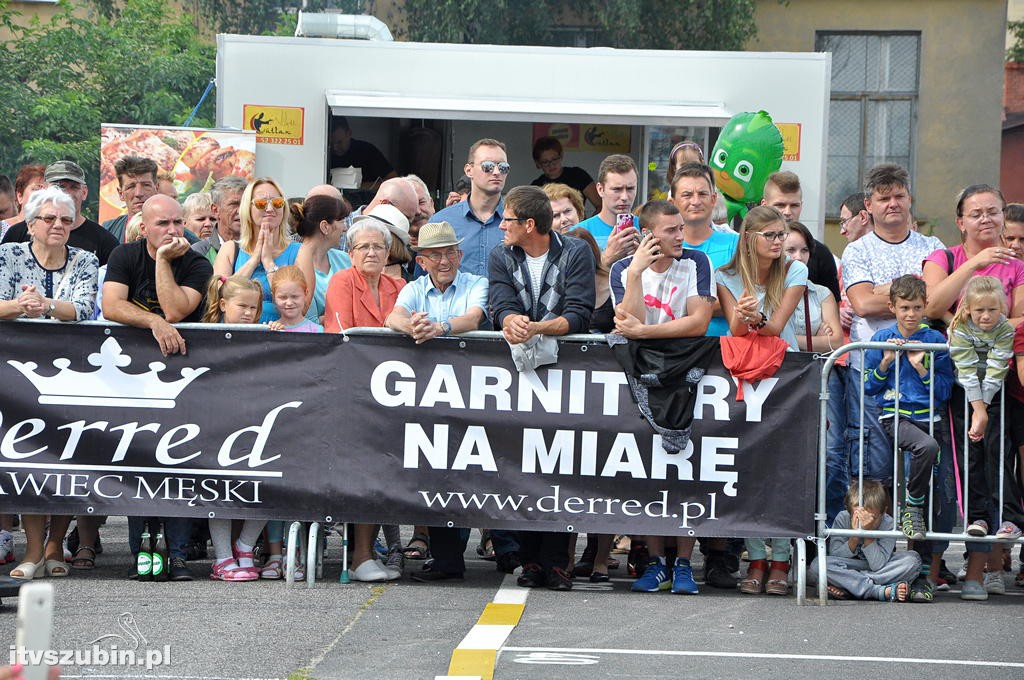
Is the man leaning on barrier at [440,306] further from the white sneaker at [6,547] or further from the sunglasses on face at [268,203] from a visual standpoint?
the white sneaker at [6,547]

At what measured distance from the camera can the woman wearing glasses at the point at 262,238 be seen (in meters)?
9.08

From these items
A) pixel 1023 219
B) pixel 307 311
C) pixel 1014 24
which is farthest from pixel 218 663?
pixel 1014 24

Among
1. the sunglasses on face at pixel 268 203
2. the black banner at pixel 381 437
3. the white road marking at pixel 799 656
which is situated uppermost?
the sunglasses on face at pixel 268 203

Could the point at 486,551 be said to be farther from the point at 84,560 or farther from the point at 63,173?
the point at 63,173

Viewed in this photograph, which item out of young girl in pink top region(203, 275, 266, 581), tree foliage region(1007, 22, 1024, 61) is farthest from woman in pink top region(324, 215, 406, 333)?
tree foliage region(1007, 22, 1024, 61)

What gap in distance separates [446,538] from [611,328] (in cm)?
149

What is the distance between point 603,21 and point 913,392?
66.4 feet

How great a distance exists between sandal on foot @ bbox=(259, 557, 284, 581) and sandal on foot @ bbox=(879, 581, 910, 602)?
327 cm

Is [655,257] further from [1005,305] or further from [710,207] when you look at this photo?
[1005,305]

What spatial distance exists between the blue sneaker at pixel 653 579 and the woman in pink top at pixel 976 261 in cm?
207

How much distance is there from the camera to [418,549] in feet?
32.0

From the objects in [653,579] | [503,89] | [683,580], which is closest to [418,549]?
[653,579]

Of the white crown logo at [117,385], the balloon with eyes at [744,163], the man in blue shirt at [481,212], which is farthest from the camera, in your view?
the balloon with eyes at [744,163]

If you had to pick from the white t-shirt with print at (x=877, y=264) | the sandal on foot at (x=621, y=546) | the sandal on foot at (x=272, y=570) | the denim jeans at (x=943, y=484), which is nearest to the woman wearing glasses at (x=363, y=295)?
the sandal on foot at (x=272, y=570)
